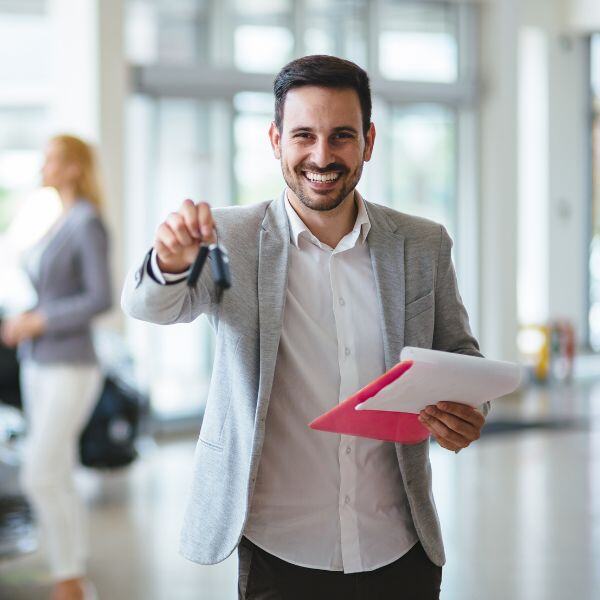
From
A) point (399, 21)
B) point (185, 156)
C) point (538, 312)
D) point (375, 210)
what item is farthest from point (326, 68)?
point (538, 312)

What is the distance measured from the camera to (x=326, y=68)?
6.65 ft

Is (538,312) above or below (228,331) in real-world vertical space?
below

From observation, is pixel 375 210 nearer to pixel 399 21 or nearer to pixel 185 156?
pixel 185 156

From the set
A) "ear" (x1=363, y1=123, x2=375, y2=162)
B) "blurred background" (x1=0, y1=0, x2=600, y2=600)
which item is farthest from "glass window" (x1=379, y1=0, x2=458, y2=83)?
"ear" (x1=363, y1=123, x2=375, y2=162)

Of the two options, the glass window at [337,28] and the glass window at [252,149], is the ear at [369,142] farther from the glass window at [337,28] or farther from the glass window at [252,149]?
the glass window at [337,28]

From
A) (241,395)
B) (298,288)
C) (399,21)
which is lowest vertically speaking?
(241,395)

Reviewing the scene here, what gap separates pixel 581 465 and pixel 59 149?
172 inches

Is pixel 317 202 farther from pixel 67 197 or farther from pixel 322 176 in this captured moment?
pixel 67 197

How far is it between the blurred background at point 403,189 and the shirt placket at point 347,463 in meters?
2.61

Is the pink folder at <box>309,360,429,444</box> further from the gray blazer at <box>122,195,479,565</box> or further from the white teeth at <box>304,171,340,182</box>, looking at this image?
the white teeth at <box>304,171,340,182</box>

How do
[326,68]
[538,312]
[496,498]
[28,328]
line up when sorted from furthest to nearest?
[538,312] → [496,498] → [28,328] → [326,68]

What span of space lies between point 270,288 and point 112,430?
4263 millimetres

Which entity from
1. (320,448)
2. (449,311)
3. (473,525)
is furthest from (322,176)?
(473,525)

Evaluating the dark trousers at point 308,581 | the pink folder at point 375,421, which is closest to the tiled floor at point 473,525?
the dark trousers at point 308,581
